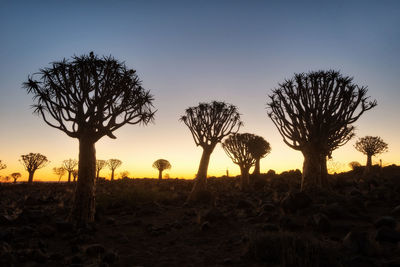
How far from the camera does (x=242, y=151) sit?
2216 cm

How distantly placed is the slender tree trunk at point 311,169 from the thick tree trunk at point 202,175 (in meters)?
5.66

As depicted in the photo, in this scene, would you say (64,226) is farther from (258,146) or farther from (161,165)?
(161,165)

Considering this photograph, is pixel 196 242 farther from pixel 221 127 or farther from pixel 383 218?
pixel 221 127

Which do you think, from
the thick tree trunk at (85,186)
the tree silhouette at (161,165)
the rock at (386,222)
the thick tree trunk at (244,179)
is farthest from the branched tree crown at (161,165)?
the rock at (386,222)

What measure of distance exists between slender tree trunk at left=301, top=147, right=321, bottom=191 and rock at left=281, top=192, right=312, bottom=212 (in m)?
2.95

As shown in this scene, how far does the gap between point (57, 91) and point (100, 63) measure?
178cm

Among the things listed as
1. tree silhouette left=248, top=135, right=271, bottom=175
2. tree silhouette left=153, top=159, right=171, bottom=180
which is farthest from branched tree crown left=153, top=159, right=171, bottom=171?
tree silhouette left=248, top=135, right=271, bottom=175

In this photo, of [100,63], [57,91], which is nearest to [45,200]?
[57,91]

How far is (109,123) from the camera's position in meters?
8.45

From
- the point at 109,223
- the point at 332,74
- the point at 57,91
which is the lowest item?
the point at 109,223

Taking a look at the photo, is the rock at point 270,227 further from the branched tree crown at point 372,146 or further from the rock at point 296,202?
the branched tree crown at point 372,146

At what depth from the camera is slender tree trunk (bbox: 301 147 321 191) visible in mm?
10859

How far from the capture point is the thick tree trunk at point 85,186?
760 cm

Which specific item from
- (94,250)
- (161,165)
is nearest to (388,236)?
(94,250)
